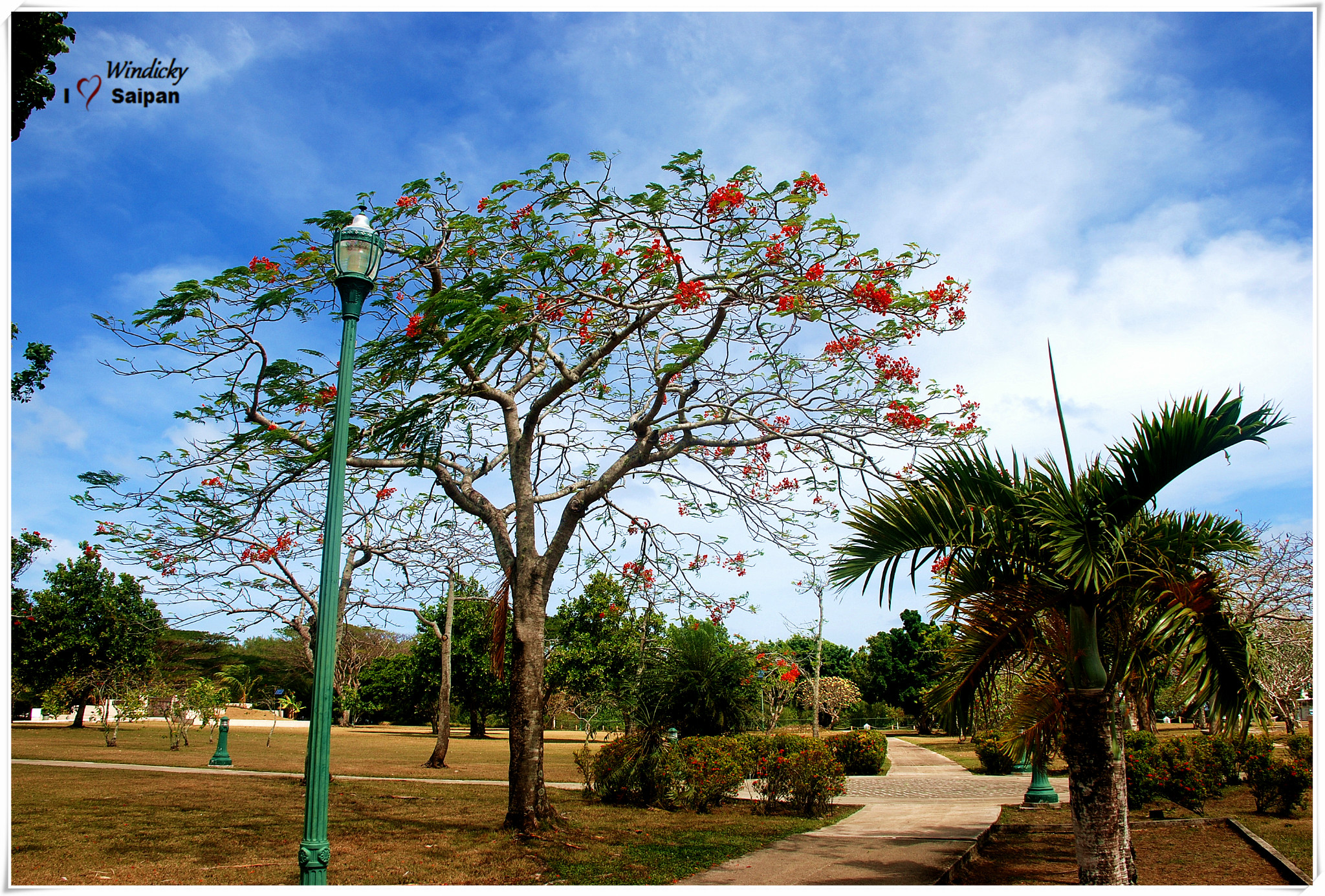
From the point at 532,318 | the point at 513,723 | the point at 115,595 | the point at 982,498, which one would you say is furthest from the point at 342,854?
the point at 115,595

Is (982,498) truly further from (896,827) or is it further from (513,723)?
(896,827)

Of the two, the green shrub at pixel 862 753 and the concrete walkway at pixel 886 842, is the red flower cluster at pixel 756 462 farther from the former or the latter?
the green shrub at pixel 862 753

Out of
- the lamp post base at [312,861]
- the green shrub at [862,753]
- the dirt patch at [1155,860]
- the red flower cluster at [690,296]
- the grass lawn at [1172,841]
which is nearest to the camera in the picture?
the lamp post base at [312,861]

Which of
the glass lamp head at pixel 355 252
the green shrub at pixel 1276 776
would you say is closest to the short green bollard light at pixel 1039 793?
the green shrub at pixel 1276 776

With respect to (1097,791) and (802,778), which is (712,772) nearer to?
(802,778)

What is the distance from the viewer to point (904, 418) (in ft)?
29.5

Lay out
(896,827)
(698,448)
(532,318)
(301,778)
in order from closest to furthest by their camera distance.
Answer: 1. (532,318)
2. (698,448)
3. (896,827)
4. (301,778)

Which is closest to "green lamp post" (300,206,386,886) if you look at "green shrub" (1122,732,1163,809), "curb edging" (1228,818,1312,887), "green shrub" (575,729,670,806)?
"curb edging" (1228,818,1312,887)

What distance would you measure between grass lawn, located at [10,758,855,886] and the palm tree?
367cm

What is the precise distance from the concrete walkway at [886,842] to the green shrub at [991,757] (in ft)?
8.64

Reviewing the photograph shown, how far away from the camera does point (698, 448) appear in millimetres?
9891

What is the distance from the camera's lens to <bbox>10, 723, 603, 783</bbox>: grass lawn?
19.9m

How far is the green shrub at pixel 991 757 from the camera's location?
811 inches

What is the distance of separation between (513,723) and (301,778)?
1053cm
